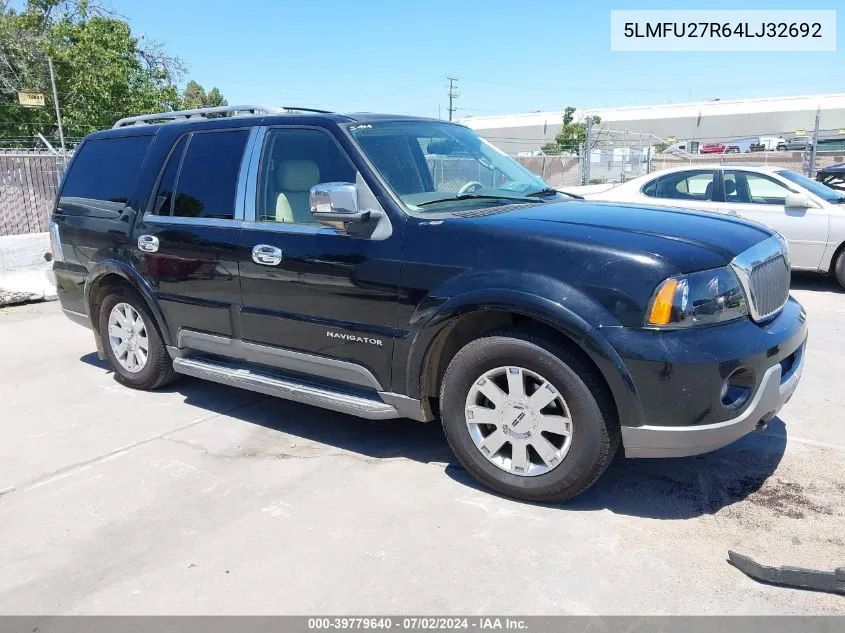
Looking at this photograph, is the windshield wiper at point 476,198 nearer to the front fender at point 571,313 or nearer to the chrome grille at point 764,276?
the front fender at point 571,313

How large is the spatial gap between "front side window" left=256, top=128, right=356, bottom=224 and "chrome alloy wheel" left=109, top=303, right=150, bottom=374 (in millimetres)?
1642

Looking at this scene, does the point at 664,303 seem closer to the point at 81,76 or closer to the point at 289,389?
the point at 289,389

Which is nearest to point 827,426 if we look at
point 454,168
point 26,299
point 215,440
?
point 454,168

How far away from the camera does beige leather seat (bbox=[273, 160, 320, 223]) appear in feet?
13.8

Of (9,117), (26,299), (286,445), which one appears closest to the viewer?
(286,445)

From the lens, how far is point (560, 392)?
332 centimetres

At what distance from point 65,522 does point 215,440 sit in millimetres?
1130

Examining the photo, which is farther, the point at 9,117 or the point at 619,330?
Answer: the point at 9,117

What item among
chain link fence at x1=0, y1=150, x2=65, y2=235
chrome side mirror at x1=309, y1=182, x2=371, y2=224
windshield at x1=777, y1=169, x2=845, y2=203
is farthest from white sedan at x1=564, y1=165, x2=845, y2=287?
chain link fence at x1=0, y1=150, x2=65, y2=235

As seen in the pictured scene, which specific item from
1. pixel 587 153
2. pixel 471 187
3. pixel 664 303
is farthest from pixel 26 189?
pixel 664 303

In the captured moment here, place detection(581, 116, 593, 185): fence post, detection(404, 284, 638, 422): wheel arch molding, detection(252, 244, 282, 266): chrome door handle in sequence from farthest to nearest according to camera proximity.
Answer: detection(581, 116, 593, 185): fence post, detection(252, 244, 282, 266): chrome door handle, detection(404, 284, 638, 422): wheel arch molding

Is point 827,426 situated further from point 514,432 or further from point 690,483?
point 514,432

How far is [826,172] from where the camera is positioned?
15.3 meters

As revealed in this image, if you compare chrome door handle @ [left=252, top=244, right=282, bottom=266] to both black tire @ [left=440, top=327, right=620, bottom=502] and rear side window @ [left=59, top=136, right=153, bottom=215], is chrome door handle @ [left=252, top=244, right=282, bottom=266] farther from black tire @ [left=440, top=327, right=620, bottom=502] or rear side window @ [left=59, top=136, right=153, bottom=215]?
rear side window @ [left=59, top=136, right=153, bottom=215]
